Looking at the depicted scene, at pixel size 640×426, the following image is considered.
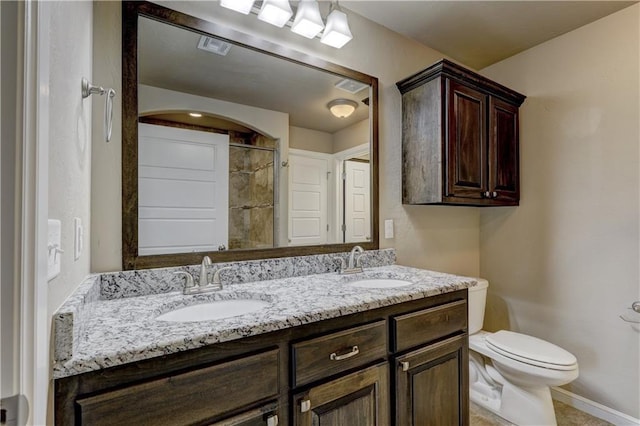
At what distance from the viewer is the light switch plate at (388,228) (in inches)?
77.7

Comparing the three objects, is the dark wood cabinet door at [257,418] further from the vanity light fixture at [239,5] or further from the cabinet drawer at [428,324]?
the vanity light fixture at [239,5]

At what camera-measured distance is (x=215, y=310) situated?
120 cm

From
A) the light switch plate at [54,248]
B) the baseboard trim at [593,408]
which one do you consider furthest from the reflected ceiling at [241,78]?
the baseboard trim at [593,408]

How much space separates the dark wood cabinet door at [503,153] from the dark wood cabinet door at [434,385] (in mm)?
1143

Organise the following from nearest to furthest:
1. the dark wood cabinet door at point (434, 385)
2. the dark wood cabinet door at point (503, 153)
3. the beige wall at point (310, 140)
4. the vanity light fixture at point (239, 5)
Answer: the dark wood cabinet door at point (434, 385) → the vanity light fixture at point (239, 5) → the beige wall at point (310, 140) → the dark wood cabinet door at point (503, 153)

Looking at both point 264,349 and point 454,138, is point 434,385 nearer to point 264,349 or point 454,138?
point 264,349

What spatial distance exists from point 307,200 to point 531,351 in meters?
1.45

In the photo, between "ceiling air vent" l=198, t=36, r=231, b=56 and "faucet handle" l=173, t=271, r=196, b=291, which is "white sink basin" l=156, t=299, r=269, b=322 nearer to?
"faucet handle" l=173, t=271, r=196, b=291

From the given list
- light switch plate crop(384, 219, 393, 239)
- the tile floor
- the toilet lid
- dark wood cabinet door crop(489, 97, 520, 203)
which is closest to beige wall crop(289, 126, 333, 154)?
light switch plate crop(384, 219, 393, 239)

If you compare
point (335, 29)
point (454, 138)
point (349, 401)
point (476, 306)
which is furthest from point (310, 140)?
point (476, 306)

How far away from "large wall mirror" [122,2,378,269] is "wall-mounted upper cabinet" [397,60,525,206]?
250 mm

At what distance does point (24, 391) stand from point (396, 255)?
1.80 meters

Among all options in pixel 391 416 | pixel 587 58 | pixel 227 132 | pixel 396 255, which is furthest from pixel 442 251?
pixel 227 132

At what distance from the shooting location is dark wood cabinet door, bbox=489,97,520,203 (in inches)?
81.8
